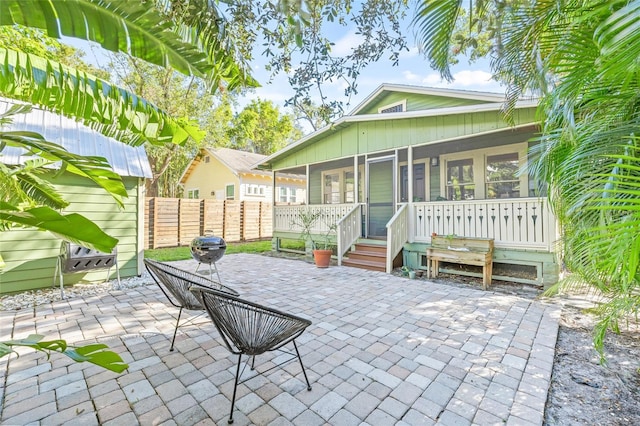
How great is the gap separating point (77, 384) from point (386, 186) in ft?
29.5

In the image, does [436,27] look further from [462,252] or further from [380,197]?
[380,197]


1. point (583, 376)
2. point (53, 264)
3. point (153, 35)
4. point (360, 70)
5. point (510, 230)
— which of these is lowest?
point (583, 376)

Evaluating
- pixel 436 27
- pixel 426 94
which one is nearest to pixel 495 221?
pixel 436 27

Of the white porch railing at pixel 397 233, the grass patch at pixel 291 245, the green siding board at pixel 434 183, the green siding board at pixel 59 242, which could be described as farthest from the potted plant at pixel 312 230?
the green siding board at pixel 59 242

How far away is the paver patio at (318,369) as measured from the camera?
2.07 meters

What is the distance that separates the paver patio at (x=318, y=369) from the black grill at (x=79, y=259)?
2.26 ft

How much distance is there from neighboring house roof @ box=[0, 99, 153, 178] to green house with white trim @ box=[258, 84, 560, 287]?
4163 mm

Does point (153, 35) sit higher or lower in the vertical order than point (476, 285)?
higher

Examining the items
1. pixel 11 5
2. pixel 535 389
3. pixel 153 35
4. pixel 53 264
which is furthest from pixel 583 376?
pixel 53 264

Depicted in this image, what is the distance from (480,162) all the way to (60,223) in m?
9.11

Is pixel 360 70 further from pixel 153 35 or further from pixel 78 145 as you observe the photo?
pixel 78 145

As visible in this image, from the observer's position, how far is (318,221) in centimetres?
924

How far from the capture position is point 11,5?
1285 mm

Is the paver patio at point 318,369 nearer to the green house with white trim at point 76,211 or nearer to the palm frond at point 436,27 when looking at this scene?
the green house with white trim at point 76,211
